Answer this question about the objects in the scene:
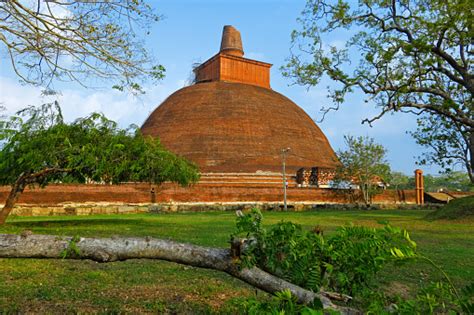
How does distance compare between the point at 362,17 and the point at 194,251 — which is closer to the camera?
the point at 194,251

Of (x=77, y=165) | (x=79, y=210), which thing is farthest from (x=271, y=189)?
(x=77, y=165)

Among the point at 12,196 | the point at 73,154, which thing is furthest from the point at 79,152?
the point at 12,196

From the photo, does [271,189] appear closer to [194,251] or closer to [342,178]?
[342,178]

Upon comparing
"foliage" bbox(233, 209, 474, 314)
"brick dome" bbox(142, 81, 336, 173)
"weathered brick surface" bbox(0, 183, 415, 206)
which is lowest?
"weathered brick surface" bbox(0, 183, 415, 206)

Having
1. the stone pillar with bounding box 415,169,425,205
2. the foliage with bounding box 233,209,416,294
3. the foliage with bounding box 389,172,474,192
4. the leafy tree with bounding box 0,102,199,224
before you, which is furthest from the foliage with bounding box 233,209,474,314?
the foliage with bounding box 389,172,474,192

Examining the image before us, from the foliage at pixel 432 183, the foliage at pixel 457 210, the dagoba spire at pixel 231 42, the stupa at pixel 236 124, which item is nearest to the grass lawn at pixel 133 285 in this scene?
the foliage at pixel 457 210

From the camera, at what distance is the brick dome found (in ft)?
113

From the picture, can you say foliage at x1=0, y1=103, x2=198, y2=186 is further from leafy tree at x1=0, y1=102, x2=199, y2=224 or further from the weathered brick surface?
the weathered brick surface

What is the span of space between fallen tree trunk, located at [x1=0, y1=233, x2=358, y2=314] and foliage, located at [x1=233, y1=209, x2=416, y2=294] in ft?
0.32

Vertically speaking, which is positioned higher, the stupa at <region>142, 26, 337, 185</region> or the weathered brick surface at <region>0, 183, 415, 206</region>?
the stupa at <region>142, 26, 337, 185</region>

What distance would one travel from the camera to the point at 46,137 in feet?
36.5

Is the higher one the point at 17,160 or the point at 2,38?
the point at 2,38

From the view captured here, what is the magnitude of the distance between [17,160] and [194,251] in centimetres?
1039

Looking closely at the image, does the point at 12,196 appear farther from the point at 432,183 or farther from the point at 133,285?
the point at 432,183
